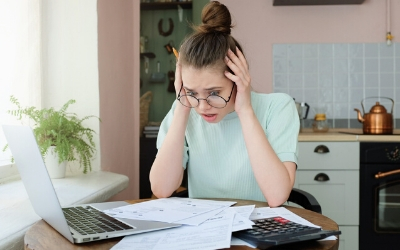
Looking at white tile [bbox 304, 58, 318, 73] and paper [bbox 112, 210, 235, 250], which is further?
white tile [bbox 304, 58, 318, 73]

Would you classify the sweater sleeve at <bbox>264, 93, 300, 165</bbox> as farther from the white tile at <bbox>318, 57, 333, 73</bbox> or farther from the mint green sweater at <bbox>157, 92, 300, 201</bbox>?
the white tile at <bbox>318, 57, 333, 73</bbox>

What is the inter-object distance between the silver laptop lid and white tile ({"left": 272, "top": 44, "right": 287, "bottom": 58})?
282 centimetres

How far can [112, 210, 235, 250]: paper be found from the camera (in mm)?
842

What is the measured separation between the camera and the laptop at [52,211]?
2.91ft

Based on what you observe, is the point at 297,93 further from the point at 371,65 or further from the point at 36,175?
the point at 36,175

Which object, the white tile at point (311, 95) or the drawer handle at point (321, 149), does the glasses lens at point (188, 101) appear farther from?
the white tile at point (311, 95)

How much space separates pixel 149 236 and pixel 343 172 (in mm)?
2275

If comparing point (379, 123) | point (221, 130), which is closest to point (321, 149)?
point (379, 123)

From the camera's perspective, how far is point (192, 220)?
1024 millimetres

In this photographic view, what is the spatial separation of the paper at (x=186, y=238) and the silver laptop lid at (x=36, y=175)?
0.13 meters

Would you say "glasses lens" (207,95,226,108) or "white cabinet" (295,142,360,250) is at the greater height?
"glasses lens" (207,95,226,108)

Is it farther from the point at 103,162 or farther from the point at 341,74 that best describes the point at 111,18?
the point at 341,74

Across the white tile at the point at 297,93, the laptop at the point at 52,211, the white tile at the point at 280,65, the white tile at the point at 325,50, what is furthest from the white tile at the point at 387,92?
the laptop at the point at 52,211

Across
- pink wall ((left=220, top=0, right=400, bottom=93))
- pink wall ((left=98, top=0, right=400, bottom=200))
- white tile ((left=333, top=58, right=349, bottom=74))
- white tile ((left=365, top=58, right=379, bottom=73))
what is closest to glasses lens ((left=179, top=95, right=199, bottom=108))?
pink wall ((left=98, top=0, right=400, bottom=200))
